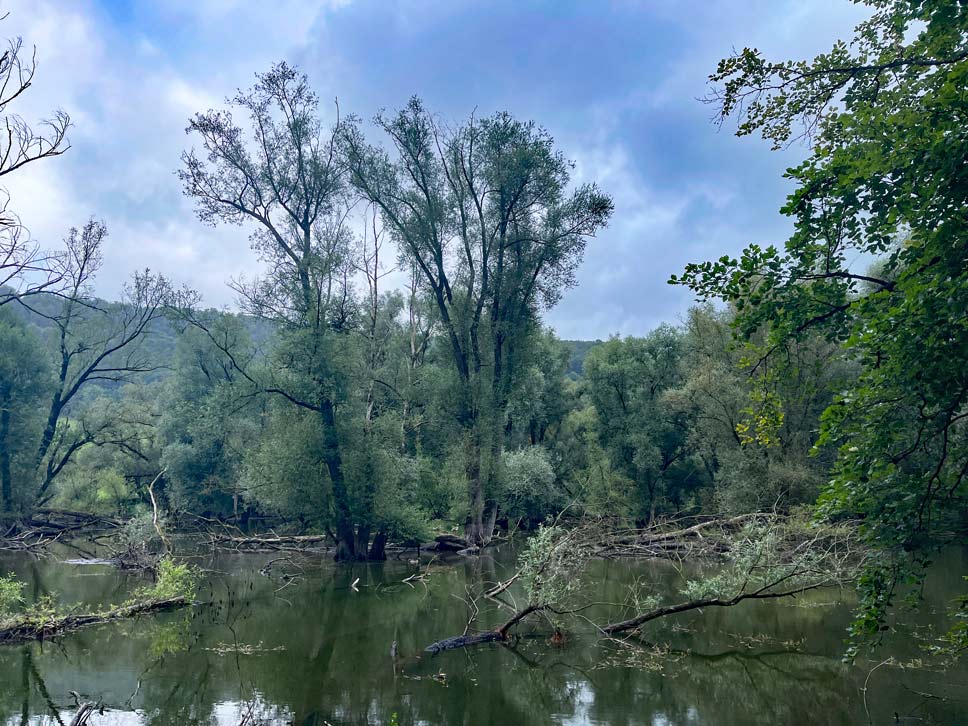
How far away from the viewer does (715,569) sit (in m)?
20.2

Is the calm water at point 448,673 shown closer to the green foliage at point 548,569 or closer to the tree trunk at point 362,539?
the green foliage at point 548,569

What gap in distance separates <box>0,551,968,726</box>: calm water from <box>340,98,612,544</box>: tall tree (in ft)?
42.3

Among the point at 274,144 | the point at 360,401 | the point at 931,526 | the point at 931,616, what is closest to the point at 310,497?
the point at 360,401

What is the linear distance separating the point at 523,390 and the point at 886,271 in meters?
23.6

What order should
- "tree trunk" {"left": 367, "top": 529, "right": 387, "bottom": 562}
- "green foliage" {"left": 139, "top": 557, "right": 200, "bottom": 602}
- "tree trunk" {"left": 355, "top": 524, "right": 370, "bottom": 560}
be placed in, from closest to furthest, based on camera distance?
1. "green foliage" {"left": 139, "top": 557, "right": 200, "bottom": 602}
2. "tree trunk" {"left": 367, "top": 529, "right": 387, "bottom": 562}
3. "tree trunk" {"left": 355, "top": 524, "right": 370, "bottom": 560}

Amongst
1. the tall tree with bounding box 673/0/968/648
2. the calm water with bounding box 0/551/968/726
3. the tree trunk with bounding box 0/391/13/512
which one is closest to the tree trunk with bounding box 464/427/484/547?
the calm water with bounding box 0/551/968/726

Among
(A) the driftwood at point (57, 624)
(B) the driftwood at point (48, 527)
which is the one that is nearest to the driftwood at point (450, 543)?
(B) the driftwood at point (48, 527)

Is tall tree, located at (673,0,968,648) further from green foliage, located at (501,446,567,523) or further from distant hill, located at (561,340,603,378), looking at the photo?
distant hill, located at (561,340,603,378)

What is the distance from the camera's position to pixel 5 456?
27.0 m

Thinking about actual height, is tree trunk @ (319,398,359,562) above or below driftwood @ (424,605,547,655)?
above

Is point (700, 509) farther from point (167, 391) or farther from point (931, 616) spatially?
point (167, 391)

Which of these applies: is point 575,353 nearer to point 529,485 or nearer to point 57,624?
point 529,485

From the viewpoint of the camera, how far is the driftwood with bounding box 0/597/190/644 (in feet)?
38.4

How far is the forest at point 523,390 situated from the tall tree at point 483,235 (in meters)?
0.12
